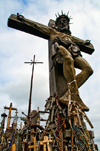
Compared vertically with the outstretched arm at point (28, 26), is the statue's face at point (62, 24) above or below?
above

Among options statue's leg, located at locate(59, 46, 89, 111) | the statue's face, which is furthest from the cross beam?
statue's leg, located at locate(59, 46, 89, 111)

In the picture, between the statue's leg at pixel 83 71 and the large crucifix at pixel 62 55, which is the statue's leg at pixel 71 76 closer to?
the large crucifix at pixel 62 55

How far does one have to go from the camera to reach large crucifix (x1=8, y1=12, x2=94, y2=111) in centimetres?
402

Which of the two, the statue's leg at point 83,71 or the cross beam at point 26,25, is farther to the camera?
the cross beam at point 26,25

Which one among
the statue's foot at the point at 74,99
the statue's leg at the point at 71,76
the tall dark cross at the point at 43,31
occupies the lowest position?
the statue's foot at the point at 74,99

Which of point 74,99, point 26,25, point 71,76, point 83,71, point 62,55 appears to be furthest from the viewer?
point 26,25

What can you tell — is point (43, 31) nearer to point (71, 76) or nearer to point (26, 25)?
point (26, 25)

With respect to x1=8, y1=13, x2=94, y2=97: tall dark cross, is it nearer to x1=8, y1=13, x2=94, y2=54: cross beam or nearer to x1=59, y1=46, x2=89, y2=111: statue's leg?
x1=8, y1=13, x2=94, y2=54: cross beam

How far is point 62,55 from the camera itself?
4.34m

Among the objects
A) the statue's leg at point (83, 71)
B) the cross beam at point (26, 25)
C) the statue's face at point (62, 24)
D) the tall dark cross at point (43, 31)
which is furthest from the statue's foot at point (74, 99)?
the statue's face at point (62, 24)

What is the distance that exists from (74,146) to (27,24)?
14.7 feet

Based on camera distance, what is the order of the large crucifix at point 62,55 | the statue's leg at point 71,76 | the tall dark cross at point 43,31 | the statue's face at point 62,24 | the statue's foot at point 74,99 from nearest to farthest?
the statue's foot at point 74,99 < the statue's leg at point 71,76 < the large crucifix at point 62,55 < the tall dark cross at point 43,31 < the statue's face at point 62,24

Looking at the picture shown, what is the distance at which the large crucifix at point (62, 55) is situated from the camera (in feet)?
13.2

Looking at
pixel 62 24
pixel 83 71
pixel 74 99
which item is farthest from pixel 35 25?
pixel 74 99
